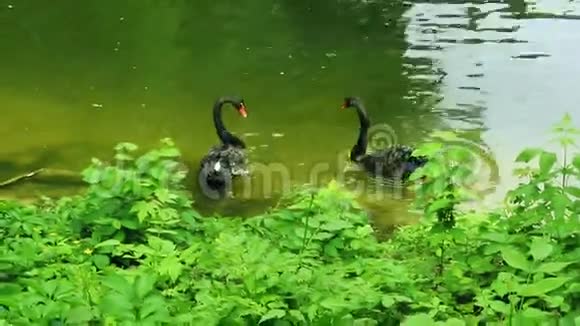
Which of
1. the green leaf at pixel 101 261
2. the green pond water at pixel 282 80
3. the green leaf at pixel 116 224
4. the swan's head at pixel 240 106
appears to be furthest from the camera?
the swan's head at pixel 240 106

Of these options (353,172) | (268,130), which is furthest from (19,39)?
(353,172)

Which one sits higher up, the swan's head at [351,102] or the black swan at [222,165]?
the swan's head at [351,102]

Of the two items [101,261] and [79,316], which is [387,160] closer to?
[101,261]

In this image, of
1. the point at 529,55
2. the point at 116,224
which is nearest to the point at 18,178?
the point at 116,224

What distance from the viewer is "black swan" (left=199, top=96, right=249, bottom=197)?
8617 mm

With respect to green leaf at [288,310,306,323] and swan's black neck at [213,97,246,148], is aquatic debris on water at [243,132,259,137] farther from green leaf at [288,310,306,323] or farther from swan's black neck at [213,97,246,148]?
green leaf at [288,310,306,323]

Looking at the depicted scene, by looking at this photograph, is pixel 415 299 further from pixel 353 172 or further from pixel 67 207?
pixel 353 172

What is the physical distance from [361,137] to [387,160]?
0.61 meters

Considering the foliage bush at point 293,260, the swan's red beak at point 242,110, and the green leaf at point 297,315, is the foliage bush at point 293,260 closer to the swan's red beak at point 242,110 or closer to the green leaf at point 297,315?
the green leaf at point 297,315

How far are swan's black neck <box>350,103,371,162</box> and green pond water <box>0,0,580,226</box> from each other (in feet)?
0.46

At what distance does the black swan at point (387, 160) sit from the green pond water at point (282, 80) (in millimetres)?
164

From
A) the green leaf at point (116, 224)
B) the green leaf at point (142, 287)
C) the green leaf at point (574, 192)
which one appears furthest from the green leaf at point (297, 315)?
the green leaf at point (116, 224)

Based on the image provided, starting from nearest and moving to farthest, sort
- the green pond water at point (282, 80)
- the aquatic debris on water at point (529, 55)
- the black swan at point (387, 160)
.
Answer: the black swan at point (387, 160)
the green pond water at point (282, 80)
the aquatic debris on water at point (529, 55)

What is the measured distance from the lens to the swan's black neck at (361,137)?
364 inches
